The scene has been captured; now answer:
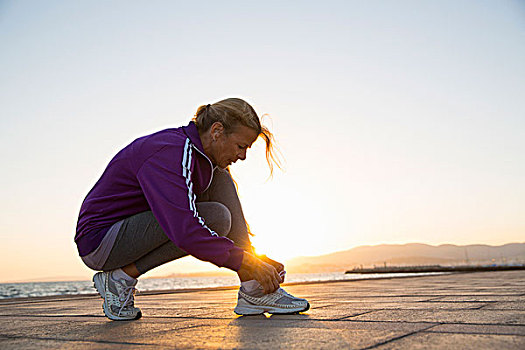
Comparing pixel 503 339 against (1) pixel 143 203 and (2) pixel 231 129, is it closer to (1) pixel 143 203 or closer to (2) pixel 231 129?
(2) pixel 231 129

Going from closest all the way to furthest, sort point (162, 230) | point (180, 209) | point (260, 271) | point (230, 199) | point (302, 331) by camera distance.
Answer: point (302, 331)
point (180, 209)
point (260, 271)
point (162, 230)
point (230, 199)

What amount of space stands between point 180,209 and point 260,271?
0.52m

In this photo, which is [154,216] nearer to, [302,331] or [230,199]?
[230,199]

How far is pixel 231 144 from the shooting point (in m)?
2.48

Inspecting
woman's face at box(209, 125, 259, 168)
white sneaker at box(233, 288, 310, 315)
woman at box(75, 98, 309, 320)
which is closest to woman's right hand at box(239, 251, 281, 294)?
woman at box(75, 98, 309, 320)

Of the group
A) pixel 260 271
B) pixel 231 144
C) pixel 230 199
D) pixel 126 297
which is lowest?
pixel 126 297

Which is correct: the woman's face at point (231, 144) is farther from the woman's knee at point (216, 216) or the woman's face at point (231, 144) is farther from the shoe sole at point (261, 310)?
the shoe sole at point (261, 310)

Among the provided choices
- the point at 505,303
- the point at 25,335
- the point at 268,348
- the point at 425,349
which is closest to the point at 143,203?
the point at 25,335

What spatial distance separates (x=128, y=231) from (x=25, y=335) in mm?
671

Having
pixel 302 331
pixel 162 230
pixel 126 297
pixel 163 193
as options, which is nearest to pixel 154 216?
pixel 162 230

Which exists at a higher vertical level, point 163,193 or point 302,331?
point 163,193

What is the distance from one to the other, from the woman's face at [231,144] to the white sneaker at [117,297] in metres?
0.83

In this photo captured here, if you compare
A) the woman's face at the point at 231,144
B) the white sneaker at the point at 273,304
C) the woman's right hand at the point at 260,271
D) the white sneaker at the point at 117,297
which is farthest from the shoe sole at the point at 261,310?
the woman's face at the point at 231,144

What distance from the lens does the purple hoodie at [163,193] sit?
2.11 m
